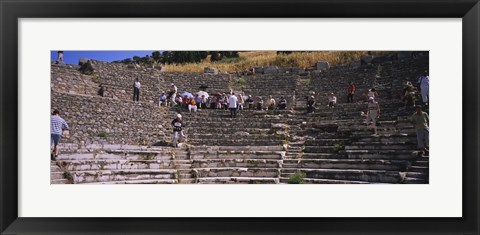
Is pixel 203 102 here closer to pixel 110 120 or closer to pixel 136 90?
pixel 136 90

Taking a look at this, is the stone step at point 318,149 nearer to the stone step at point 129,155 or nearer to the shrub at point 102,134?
the stone step at point 129,155

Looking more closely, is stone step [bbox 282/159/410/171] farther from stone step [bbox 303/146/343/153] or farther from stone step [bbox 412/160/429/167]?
stone step [bbox 303/146/343/153]

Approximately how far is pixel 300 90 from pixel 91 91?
19.9 ft

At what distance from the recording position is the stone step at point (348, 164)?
8.12 meters

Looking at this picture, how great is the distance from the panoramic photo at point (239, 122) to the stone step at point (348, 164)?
0.09ft


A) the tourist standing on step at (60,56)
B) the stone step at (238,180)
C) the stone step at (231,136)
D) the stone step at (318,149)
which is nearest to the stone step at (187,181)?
the stone step at (238,180)

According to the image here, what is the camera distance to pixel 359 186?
7.12m

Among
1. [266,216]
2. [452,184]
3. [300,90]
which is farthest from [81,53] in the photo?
[300,90]

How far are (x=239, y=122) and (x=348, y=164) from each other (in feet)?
13.1

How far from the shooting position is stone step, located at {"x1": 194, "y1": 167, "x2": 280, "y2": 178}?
8086mm

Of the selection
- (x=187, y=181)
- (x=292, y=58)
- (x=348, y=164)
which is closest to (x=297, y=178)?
(x=348, y=164)

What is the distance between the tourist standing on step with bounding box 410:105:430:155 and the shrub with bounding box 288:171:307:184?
6.29 feet
